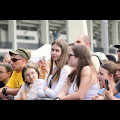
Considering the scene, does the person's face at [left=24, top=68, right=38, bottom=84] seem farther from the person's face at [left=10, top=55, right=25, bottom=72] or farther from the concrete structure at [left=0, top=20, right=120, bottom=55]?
the concrete structure at [left=0, top=20, right=120, bottom=55]

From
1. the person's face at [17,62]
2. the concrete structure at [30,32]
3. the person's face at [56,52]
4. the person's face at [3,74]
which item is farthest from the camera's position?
the concrete structure at [30,32]

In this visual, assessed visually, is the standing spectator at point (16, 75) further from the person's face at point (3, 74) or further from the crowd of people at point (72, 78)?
the person's face at point (3, 74)

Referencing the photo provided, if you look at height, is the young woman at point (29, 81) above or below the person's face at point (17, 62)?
below

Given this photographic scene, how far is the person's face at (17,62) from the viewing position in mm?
4508

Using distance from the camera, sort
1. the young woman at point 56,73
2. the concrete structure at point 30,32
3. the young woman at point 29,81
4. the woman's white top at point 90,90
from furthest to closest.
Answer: the concrete structure at point 30,32 → the young woman at point 29,81 → the young woman at point 56,73 → the woman's white top at point 90,90

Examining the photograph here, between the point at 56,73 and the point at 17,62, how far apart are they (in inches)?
44.8

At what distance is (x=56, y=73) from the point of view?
11.8 ft

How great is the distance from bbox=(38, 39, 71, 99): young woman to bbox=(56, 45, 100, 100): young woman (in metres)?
0.08

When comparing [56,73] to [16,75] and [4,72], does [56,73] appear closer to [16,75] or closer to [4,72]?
[16,75]

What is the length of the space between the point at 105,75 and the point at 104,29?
25.7 ft

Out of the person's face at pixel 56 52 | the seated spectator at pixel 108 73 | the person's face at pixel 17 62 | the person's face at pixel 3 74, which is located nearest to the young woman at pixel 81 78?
the seated spectator at pixel 108 73

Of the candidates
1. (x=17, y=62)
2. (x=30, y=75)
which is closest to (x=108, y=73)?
(x=30, y=75)

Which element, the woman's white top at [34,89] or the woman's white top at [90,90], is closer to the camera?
the woman's white top at [90,90]

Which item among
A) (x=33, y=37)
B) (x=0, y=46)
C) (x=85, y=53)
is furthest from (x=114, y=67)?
(x=33, y=37)
